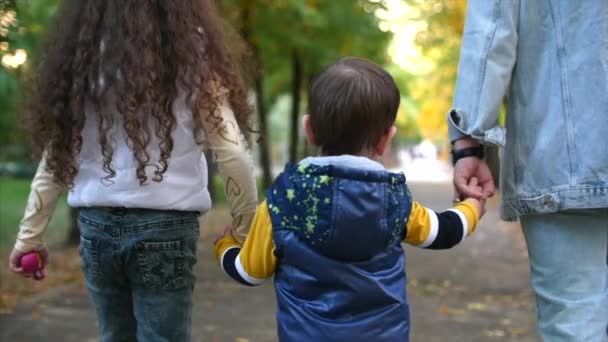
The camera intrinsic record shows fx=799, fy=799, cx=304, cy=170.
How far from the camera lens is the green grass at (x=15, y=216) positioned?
12336 mm

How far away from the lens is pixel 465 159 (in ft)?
8.60

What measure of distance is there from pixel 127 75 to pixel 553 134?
52.0 inches

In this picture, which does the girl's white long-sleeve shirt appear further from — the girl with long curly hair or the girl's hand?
the girl's hand

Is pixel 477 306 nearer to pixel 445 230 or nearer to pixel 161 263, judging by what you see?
pixel 445 230

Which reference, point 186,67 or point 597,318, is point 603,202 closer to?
point 597,318

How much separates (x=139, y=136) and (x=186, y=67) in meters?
0.26

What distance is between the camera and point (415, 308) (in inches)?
234

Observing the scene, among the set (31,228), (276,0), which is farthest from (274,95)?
(31,228)

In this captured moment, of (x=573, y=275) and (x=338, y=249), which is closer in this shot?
(x=338, y=249)

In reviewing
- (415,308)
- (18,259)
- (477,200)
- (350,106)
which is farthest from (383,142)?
(415,308)

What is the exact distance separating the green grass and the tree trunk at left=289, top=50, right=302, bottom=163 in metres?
4.47

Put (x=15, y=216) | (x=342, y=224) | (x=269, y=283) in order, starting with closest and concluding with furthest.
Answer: (x=342, y=224)
(x=269, y=283)
(x=15, y=216)

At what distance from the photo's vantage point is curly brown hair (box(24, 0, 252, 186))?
2379 mm

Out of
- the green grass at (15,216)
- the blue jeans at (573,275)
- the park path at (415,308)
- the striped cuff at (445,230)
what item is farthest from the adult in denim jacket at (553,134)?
the green grass at (15,216)
